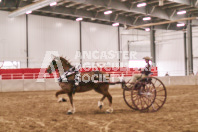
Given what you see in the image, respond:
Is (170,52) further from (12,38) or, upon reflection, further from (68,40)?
(12,38)

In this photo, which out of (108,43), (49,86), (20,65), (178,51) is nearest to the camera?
(49,86)

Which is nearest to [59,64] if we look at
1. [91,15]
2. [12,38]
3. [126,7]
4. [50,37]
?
[126,7]

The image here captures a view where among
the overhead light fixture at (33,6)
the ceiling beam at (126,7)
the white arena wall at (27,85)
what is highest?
the ceiling beam at (126,7)

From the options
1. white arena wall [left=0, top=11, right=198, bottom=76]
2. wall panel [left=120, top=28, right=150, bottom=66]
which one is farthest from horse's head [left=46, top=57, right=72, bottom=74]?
wall panel [left=120, top=28, right=150, bottom=66]

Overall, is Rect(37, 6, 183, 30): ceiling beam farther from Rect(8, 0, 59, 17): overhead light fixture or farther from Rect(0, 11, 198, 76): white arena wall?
Rect(0, 11, 198, 76): white arena wall

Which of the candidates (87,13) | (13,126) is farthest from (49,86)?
(13,126)

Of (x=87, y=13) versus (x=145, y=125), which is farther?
(x=87, y=13)

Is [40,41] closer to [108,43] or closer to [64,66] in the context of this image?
[108,43]

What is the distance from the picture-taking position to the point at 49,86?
20.8 metres

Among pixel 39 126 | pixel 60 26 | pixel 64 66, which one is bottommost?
pixel 39 126

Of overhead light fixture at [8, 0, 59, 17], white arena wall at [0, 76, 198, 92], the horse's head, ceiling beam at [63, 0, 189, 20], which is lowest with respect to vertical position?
white arena wall at [0, 76, 198, 92]

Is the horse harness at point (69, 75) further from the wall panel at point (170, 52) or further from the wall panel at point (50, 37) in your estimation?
the wall panel at point (170, 52)

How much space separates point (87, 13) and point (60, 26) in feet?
13.1

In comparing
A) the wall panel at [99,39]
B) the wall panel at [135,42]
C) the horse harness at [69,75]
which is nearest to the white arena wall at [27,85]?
the wall panel at [99,39]
